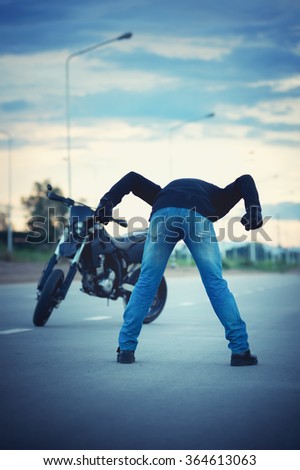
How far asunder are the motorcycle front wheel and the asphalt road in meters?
0.28

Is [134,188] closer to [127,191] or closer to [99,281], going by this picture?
[127,191]

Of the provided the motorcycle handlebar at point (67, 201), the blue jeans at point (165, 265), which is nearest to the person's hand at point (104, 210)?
the blue jeans at point (165, 265)

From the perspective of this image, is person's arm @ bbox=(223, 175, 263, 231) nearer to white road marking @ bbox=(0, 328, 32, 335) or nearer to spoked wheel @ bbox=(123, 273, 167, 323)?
white road marking @ bbox=(0, 328, 32, 335)

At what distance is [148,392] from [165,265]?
66.9 inches

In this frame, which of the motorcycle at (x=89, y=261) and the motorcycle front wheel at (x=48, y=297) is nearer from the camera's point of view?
the motorcycle front wheel at (x=48, y=297)

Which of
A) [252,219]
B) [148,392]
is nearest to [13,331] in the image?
[252,219]

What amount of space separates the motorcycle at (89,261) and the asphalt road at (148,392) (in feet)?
1.48

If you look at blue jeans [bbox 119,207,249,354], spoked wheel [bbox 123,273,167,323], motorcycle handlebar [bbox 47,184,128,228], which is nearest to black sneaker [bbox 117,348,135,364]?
blue jeans [bbox 119,207,249,354]

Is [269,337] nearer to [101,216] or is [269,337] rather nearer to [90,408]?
[101,216]

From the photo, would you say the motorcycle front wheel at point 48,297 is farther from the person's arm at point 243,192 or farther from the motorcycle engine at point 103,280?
the person's arm at point 243,192

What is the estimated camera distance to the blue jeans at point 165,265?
7.20 metres

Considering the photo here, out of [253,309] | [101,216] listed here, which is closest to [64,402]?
[101,216]

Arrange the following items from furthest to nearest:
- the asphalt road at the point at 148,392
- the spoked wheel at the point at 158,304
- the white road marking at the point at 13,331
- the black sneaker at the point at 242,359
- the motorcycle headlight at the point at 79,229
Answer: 1. the spoked wheel at the point at 158,304
2. the motorcycle headlight at the point at 79,229
3. the white road marking at the point at 13,331
4. the black sneaker at the point at 242,359
5. the asphalt road at the point at 148,392

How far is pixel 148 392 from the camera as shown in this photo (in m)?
5.79
